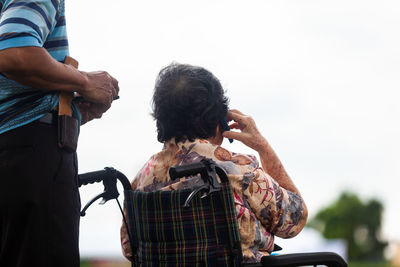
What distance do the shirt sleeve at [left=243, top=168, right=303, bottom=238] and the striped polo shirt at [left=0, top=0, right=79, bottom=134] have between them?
Answer: 0.78 metres

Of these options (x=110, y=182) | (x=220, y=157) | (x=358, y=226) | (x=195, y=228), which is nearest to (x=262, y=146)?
(x=220, y=157)

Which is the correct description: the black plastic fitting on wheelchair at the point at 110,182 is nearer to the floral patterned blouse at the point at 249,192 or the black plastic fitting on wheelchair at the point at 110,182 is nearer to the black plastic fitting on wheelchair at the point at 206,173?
the floral patterned blouse at the point at 249,192

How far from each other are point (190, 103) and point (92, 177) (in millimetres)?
499

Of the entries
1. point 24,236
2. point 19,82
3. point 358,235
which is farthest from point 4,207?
point 358,235

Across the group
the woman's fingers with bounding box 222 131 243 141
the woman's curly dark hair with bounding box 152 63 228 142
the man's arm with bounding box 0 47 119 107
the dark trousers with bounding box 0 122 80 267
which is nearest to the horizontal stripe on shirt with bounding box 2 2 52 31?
the man's arm with bounding box 0 47 119 107

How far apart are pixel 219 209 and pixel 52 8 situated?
2.97ft

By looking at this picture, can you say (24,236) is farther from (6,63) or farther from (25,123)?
(6,63)

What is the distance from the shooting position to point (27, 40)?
1804 mm

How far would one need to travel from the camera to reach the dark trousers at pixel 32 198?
6.07ft

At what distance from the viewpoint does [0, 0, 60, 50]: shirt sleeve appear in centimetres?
180

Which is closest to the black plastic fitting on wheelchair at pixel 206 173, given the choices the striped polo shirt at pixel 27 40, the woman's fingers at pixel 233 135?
the woman's fingers at pixel 233 135

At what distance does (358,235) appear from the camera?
72000 mm

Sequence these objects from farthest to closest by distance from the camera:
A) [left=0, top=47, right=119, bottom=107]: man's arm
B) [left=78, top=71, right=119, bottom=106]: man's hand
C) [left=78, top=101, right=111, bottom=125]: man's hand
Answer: [left=78, top=101, right=111, bottom=125]: man's hand, [left=78, top=71, right=119, bottom=106]: man's hand, [left=0, top=47, right=119, bottom=107]: man's arm

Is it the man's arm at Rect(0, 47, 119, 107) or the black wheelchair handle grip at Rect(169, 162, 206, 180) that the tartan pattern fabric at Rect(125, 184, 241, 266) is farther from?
the man's arm at Rect(0, 47, 119, 107)
